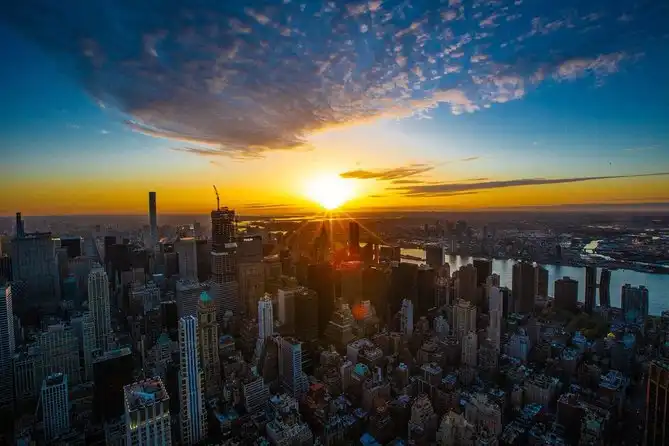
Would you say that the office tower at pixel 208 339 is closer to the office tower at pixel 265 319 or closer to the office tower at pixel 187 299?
the office tower at pixel 265 319

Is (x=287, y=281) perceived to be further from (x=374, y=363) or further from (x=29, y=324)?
(x=29, y=324)

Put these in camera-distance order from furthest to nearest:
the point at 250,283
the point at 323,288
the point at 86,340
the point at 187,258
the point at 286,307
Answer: the point at 187,258, the point at 250,283, the point at 323,288, the point at 286,307, the point at 86,340

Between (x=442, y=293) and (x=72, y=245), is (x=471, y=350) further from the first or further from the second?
(x=72, y=245)

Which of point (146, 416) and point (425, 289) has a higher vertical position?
point (146, 416)

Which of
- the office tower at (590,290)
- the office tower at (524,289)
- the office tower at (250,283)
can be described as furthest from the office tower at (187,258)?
the office tower at (590,290)

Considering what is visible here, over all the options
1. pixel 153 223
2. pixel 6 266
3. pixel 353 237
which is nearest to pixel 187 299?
pixel 153 223

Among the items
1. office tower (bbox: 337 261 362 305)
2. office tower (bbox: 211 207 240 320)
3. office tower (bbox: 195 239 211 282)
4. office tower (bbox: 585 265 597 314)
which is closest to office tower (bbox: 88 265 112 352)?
office tower (bbox: 211 207 240 320)
